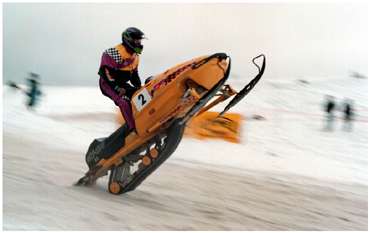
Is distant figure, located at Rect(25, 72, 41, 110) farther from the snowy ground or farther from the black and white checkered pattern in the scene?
the black and white checkered pattern

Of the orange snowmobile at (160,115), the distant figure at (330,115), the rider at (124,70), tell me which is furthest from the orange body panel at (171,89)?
the distant figure at (330,115)

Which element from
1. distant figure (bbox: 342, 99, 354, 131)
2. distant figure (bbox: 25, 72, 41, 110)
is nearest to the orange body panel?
distant figure (bbox: 25, 72, 41, 110)

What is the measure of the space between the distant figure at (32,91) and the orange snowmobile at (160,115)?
500 cm

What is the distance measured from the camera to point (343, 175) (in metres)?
12.5

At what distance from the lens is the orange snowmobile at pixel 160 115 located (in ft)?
24.8

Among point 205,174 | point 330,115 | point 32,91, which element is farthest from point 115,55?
point 330,115

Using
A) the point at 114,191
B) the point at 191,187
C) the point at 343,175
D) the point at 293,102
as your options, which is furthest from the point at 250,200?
the point at 293,102

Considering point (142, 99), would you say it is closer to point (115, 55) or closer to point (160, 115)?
point (160, 115)

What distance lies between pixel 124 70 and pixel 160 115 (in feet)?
2.59

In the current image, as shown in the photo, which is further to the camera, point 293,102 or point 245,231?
point 293,102

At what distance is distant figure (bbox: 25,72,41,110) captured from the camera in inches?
519

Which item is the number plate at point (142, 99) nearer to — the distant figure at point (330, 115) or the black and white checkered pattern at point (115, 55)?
the black and white checkered pattern at point (115, 55)

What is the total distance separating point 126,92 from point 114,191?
4.71 ft

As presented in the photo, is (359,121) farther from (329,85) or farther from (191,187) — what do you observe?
(191,187)
